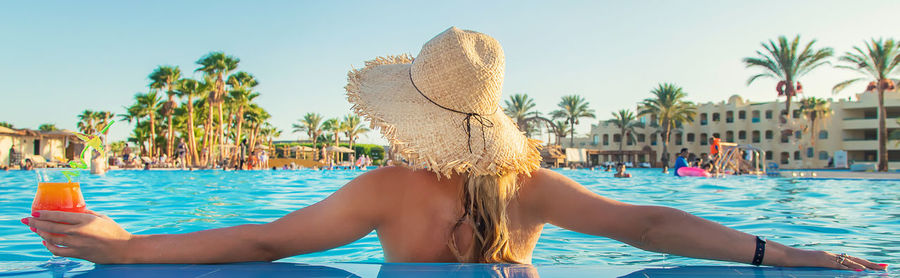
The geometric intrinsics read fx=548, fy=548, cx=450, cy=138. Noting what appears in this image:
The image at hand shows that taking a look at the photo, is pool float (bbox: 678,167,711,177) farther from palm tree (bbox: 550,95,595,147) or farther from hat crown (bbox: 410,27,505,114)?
palm tree (bbox: 550,95,595,147)

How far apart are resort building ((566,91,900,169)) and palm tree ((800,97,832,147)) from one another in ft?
2.13

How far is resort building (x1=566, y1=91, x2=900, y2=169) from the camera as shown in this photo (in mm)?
48188

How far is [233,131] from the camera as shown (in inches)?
1998

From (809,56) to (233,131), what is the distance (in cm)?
→ 4658

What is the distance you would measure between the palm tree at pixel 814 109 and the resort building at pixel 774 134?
648 millimetres

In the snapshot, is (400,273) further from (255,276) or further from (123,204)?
(123,204)

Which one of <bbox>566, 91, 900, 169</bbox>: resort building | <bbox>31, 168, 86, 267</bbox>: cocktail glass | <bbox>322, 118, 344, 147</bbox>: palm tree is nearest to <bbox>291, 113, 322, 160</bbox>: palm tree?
<bbox>322, 118, 344, 147</bbox>: palm tree

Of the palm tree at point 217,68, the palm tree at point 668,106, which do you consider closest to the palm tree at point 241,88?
the palm tree at point 217,68

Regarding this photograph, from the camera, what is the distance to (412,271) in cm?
152

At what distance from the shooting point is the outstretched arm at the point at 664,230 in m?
1.65

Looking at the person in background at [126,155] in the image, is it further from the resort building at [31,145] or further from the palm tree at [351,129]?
the palm tree at [351,129]

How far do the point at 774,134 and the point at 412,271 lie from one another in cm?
6127

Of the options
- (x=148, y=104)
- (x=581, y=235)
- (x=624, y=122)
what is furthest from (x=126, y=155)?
(x=624, y=122)

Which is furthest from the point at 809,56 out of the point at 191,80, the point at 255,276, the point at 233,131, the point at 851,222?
the point at 233,131
